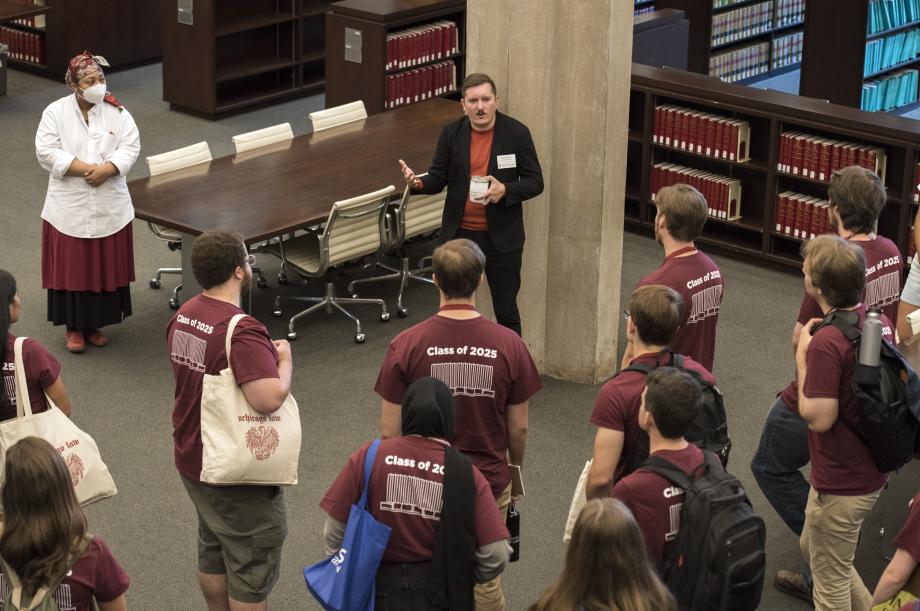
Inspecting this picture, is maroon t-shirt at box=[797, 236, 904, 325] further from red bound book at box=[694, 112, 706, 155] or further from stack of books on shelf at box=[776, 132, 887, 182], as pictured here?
red bound book at box=[694, 112, 706, 155]

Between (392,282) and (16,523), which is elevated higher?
(16,523)

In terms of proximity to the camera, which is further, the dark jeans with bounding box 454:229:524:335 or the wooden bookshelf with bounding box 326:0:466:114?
the wooden bookshelf with bounding box 326:0:466:114

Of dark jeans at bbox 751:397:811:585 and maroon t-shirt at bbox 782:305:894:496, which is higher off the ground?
maroon t-shirt at bbox 782:305:894:496

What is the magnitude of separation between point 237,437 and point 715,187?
18.1ft

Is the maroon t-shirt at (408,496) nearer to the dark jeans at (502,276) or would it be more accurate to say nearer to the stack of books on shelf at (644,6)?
the dark jeans at (502,276)

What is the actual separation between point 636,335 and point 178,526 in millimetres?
2492

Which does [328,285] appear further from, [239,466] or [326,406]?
[239,466]

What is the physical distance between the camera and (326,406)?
683 centimetres

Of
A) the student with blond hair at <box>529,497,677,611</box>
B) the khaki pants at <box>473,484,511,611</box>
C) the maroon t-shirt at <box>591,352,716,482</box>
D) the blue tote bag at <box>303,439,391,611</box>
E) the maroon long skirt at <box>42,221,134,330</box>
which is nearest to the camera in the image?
the student with blond hair at <box>529,497,677,611</box>

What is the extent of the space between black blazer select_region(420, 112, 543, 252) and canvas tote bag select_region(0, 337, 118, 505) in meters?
2.61

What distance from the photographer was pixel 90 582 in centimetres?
337

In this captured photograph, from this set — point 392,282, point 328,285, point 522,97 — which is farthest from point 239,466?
point 392,282

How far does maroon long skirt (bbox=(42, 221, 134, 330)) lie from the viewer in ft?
23.7

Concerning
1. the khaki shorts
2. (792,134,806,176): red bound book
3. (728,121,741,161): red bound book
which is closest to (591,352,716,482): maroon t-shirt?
the khaki shorts
